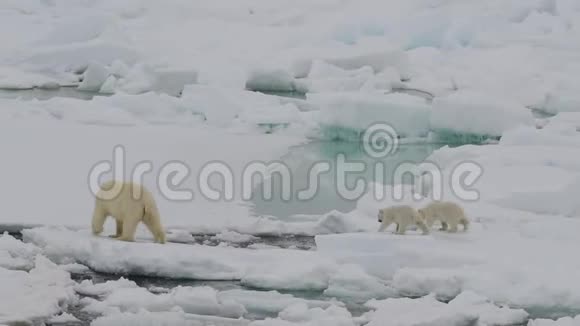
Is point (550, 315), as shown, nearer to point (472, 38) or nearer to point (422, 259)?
point (422, 259)

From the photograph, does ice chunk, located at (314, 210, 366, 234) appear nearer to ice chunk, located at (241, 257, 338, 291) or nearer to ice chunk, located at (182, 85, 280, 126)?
ice chunk, located at (241, 257, 338, 291)

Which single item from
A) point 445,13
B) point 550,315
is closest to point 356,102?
point 550,315

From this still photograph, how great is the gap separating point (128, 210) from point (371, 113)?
22.4 feet

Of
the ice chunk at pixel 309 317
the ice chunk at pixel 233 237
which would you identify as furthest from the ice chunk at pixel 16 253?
the ice chunk at pixel 309 317

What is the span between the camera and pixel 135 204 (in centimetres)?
636

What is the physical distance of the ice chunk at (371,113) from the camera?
41.9 ft

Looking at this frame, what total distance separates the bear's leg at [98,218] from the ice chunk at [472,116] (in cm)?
711

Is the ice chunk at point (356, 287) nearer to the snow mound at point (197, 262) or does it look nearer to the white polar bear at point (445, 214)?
the snow mound at point (197, 262)

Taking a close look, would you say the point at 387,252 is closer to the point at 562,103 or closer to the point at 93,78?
the point at 562,103

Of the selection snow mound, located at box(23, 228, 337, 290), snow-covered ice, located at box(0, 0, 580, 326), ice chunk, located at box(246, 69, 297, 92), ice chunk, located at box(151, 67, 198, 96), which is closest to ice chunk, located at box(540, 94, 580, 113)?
snow-covered ice, located at box(0, 0, 580, 326)

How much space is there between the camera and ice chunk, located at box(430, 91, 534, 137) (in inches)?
502

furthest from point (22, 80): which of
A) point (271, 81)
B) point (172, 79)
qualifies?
point (271, 81)

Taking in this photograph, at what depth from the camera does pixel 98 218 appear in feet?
21.1

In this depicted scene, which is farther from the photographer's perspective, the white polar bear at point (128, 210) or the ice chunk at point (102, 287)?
the white polar bear at point (128, 210)
